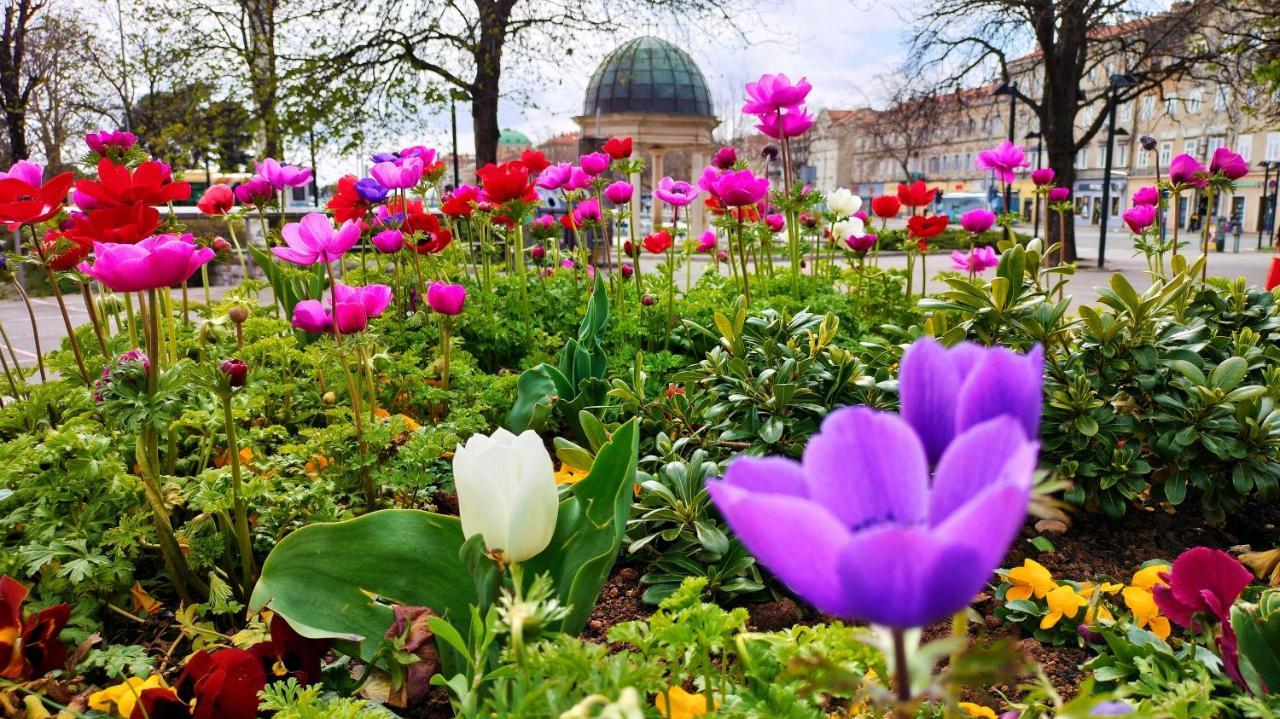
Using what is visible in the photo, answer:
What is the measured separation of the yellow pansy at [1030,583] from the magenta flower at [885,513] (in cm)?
126

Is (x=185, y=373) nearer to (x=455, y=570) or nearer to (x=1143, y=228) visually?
(x=455, y=570)

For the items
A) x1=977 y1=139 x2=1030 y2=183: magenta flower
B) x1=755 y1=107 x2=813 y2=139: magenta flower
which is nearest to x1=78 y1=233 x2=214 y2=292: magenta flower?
x1=755 y1=107 x2=813 y2=139: magenta flower

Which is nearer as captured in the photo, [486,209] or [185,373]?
[185,373]

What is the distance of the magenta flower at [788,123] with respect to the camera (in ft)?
10.6

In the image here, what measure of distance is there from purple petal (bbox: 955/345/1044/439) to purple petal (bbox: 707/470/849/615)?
12cm

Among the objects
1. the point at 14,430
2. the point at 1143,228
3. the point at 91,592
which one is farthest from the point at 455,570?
the point at 1143,228

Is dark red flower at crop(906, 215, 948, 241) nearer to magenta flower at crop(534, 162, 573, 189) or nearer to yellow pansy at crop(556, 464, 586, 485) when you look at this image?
magenta flower at crop(534, 162, 573, 189)

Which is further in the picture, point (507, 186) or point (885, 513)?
point (507, 186)

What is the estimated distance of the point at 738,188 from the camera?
294 centimetres

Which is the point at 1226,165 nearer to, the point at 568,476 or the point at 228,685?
the point at 568,476

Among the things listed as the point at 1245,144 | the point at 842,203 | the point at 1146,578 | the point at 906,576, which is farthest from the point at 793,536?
the point at 1245,144

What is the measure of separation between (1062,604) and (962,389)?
122 cm

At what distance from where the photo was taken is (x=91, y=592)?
152 centimetres

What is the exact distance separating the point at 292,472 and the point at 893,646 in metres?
1.75
